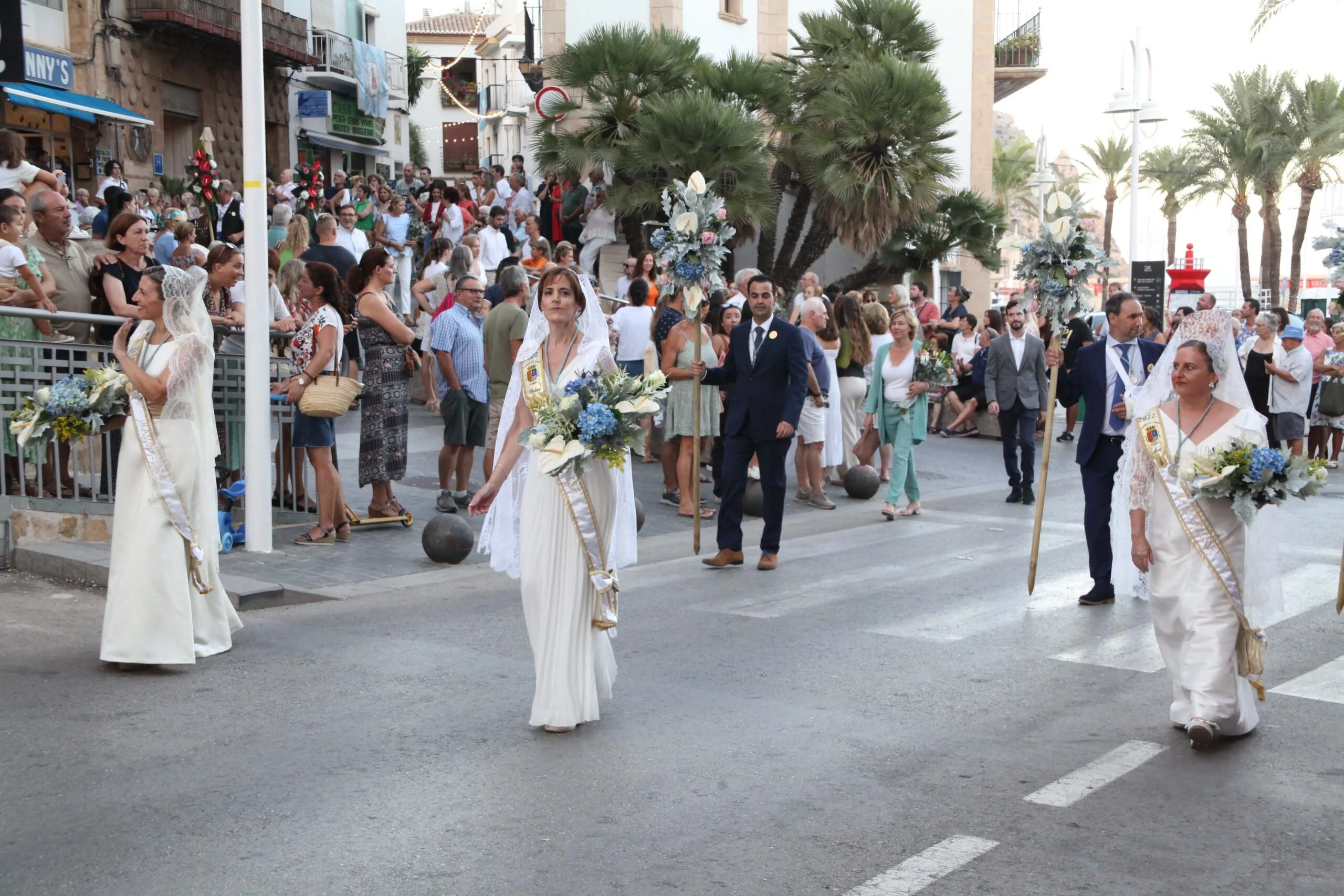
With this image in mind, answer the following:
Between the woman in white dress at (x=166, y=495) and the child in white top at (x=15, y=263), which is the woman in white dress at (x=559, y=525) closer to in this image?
the woman in white dress at (x=166, y=495)

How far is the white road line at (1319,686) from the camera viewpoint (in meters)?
7.19

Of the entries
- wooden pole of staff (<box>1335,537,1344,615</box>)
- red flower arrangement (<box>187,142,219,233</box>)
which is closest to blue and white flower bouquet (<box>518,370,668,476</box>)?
wooden pole of staff (<box>1335,537,1344,615</box>)

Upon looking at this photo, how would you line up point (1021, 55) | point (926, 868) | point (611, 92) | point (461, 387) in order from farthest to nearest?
point (1021, 55), point (611, 92), point (461, 387), point (926, 868)

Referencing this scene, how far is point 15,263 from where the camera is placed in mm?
10445

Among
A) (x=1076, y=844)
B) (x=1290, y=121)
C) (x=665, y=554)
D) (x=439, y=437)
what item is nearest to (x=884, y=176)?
(x=439, y=437)

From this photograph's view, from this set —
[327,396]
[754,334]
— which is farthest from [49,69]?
[754,334]

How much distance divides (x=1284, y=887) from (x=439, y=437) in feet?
42.4

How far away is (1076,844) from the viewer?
5.00 meters

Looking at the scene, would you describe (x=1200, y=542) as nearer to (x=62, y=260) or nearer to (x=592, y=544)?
(x=592, y=544)

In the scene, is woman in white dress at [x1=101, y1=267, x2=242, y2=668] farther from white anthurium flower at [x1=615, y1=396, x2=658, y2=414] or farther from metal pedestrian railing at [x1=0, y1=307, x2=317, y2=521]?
white anthurium flower at [x1=615, y1=396, x2=658, y2=414]

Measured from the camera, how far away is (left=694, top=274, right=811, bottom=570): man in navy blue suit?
10.9 meters

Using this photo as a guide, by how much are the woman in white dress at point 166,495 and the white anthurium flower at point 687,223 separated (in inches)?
166

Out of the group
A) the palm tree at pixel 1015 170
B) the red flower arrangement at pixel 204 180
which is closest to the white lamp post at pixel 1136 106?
the red flower arrangement at pixel 204 180

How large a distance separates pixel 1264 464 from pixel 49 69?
1134 inches
